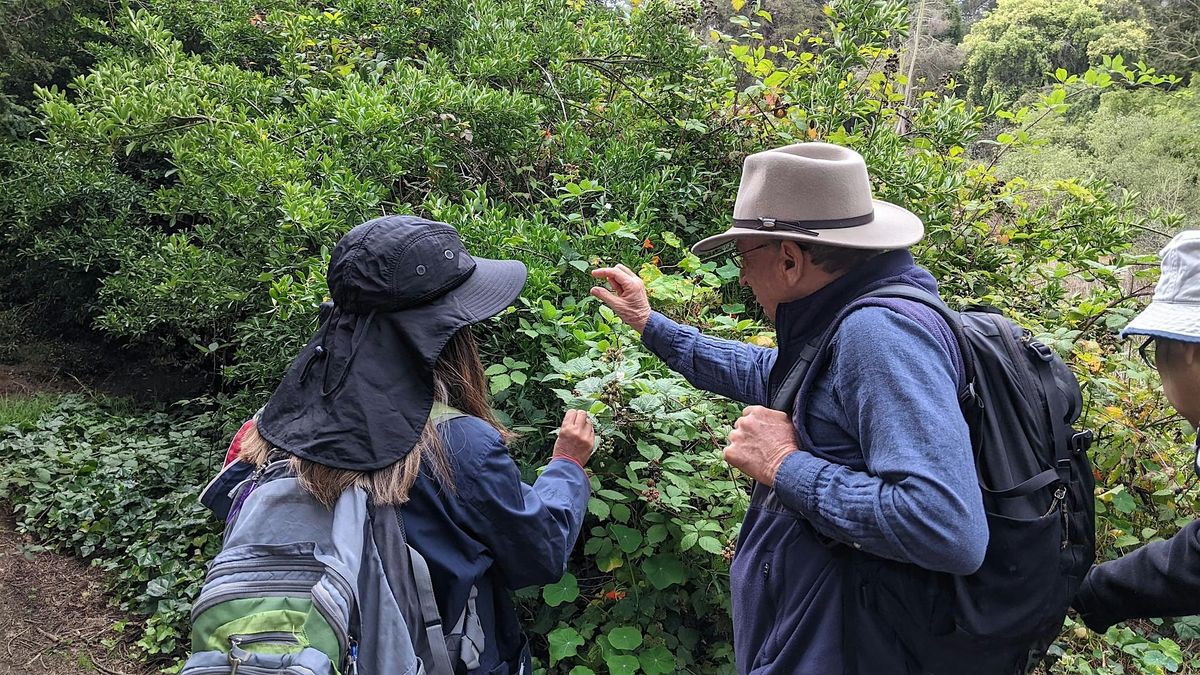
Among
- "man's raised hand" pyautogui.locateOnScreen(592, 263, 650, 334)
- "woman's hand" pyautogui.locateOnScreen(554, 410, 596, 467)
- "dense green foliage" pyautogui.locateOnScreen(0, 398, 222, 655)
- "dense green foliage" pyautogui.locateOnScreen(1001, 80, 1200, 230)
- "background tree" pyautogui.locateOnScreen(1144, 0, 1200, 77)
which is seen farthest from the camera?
"background tree" pyautogui.locateOnScreen(1144, 0, 1200, 77)

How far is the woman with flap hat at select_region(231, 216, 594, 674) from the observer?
59.2 inches

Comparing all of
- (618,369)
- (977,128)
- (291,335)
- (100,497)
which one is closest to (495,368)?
(618,369)

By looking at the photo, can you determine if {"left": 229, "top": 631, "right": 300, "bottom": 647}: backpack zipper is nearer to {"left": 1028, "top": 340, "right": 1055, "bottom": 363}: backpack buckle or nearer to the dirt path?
{"left": 1028, "top": 340, "right": 1055, "bottom": 363}: backpack buckle

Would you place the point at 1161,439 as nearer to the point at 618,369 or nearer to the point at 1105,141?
the point at 618,369

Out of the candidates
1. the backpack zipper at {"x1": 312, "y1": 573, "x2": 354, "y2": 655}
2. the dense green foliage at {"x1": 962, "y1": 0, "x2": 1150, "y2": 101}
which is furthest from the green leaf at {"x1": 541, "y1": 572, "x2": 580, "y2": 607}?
the dense green foliage at {"x1": 962, "y1": 0, "x2": 1150, "y2": 101}

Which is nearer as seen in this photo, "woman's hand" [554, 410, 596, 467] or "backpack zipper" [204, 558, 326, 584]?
"backpack zipper" [204, 558, 326, 584]

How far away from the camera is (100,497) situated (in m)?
4.74

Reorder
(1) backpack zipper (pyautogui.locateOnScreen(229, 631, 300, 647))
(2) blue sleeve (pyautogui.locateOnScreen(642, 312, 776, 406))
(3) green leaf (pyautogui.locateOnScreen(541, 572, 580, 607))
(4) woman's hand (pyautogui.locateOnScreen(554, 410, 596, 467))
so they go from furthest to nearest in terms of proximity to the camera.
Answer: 1. (3) green leaf (pyautogui.locateOnScreen(541, 572, 580, 607))
2. (2) blue sleeve (pyautogui.locateOnScreen(642, 312, 776, 406))
3. (4) woman's hand (pyautogui.locateOnScreen(554, 410, 596, 467))
4. (1) backpack zipper (pyautogui.locateOnScreen(229, 631, 300, 647))

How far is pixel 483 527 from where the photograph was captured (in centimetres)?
163

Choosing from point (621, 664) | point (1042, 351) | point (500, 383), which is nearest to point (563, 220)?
point (500, 383)

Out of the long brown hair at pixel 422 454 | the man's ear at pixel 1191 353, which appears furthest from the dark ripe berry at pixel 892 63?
the long brown hair at pixel 422 454

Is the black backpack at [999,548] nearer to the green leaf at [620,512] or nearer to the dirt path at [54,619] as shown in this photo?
the green leaf at [620,512]

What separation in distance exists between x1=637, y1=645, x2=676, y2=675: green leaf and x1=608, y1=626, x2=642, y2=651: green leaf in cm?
5

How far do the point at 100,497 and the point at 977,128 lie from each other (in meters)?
5.64
